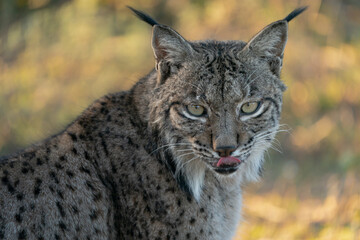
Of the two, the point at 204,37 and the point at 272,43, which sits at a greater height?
the point at 204,37

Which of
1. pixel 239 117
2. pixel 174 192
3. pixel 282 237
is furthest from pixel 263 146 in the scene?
pixel 282 237

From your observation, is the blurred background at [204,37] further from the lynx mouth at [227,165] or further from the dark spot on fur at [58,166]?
the dark spot on fur at [58,166]

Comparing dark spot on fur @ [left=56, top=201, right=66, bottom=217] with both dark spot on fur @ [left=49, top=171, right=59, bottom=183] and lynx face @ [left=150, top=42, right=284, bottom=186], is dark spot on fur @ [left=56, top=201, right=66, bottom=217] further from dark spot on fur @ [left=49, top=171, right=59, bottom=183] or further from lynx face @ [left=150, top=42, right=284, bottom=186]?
lynx face @ [left=150, top=42, right=284, bottom=186]

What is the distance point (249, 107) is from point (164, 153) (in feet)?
2.40

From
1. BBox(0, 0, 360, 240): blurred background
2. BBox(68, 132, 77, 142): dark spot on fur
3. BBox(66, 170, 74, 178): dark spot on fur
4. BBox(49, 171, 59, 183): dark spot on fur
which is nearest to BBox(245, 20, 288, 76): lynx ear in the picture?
BBox(68, 132, 77, 142): dark spot on fur

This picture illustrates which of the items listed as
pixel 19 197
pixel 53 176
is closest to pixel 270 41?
pixel 53 176

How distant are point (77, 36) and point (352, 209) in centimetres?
584

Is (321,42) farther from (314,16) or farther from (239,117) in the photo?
(239,117)

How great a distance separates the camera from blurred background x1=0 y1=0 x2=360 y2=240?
8734mm

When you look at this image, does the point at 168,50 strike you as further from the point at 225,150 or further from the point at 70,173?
the point at 70,173

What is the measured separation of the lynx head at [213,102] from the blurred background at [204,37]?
3248 mm

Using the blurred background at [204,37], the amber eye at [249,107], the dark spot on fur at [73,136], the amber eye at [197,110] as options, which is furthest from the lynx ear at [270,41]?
the blurred background at [204,37]

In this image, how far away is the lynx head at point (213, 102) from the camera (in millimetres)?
4195

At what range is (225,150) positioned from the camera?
4098 mm
